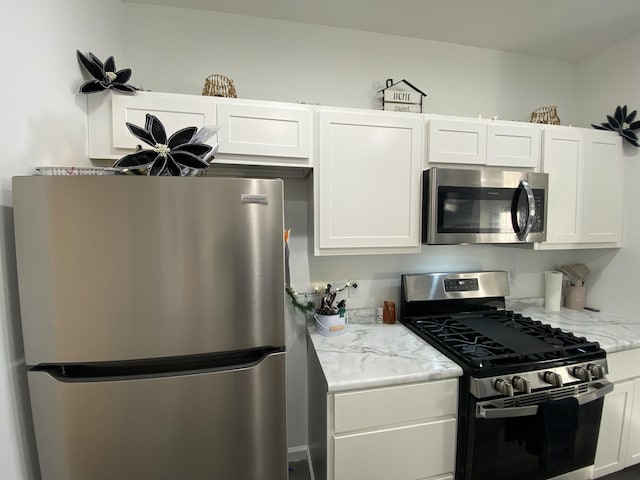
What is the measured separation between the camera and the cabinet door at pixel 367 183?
1.43 metres

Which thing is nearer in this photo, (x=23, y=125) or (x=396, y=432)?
(x=23, y=125)

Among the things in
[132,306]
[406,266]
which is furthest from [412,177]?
[132,306]

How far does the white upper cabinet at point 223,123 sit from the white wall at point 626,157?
88.1 inches

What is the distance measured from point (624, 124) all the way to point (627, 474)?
7.30 ft

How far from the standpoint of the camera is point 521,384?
121cm

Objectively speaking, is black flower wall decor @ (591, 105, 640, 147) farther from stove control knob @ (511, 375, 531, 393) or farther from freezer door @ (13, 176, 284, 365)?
freezer door @ (13, 176, 284, 365)

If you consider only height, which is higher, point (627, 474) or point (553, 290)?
point (553, 290)

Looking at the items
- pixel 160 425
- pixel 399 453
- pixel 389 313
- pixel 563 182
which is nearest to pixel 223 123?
pixel 160 425

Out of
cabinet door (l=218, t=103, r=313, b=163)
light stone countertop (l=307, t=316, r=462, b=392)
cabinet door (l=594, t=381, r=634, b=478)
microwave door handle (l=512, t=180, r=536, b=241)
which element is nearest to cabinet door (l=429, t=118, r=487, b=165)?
microwave door handle (l=512, t=180, r=536, b=241)

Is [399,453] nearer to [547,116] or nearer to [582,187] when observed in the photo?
[582,187]

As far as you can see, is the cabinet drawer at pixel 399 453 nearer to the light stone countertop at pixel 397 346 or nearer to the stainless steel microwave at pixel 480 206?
the light stone countertop at pixel 397 346

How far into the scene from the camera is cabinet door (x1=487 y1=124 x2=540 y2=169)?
5.29ft

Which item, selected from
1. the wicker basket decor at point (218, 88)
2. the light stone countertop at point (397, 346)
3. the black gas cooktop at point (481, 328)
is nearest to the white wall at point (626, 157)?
the light stone countertop at point (397, 346)

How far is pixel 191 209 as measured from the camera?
0.89 meters
